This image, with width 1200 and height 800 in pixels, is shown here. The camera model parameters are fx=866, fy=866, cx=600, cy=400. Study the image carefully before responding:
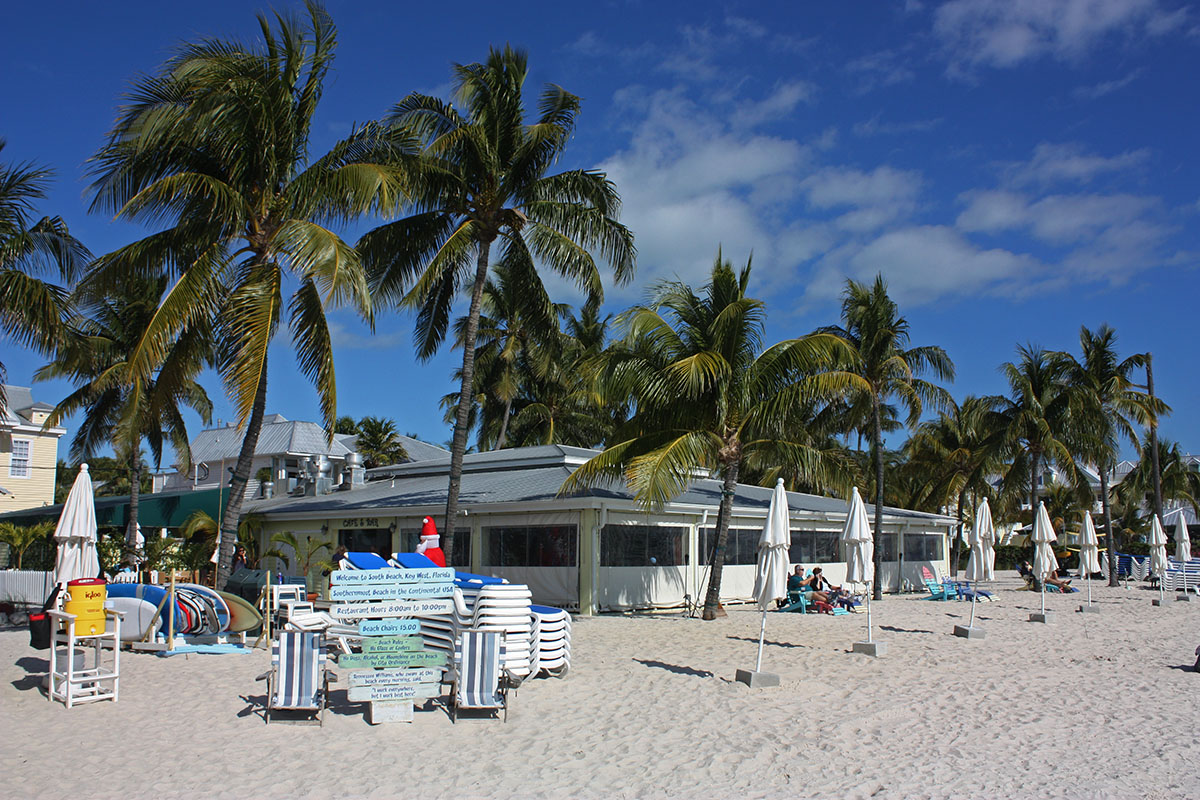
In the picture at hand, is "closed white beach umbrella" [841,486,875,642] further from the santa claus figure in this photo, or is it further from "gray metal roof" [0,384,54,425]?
"gray metal roof" [0,384,54,425]

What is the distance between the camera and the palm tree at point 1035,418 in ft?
88.5

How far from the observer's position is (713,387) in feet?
53.8

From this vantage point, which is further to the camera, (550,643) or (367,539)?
(367,539)

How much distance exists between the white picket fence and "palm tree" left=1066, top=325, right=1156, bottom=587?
28.0 m

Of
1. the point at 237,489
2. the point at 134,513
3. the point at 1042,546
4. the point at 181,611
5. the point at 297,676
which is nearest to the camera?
the point at 297,676

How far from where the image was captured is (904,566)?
2717 centimetres

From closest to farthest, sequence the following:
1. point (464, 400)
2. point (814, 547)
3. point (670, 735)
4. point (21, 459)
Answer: point (670, 735) < point (464, 400) < point (814, 547) < point (21, 459)

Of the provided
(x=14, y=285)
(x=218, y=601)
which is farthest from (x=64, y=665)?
(x=14, y=285)

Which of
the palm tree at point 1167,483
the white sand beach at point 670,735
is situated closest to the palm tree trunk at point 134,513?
the white sand beach at point 670,735

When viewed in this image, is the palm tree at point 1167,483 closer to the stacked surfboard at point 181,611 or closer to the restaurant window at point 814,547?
the restaurant window at point 814,547

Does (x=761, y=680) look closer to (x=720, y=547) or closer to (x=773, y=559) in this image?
(x=773, y=559)

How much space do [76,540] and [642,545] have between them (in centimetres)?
1103

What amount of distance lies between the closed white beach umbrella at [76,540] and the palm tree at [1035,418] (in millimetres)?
25278

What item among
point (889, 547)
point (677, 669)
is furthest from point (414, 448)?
point (677, 669)
